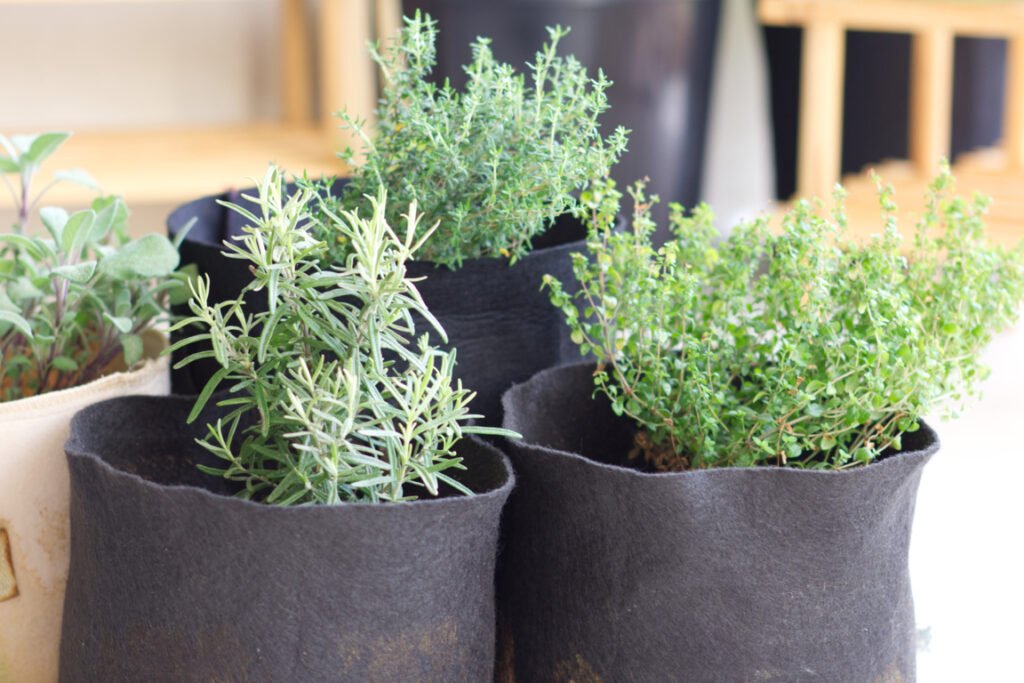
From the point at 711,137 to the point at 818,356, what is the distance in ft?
5.92

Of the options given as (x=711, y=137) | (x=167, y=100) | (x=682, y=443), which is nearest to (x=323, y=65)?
(x=167, y=100)

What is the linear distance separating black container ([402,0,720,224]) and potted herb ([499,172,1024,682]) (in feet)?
3.66

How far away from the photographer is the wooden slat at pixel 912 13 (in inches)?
56.7

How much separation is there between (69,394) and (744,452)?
0.88ft

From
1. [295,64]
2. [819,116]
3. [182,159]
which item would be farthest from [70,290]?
[295,64]

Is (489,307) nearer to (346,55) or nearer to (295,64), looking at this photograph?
(346,55)

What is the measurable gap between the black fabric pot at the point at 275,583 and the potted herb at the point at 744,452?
4cm

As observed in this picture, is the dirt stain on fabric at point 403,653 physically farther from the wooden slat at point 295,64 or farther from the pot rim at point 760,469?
the wooden slat at point 295,64

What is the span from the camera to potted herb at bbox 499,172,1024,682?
0.41m

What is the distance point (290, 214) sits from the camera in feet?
1.30

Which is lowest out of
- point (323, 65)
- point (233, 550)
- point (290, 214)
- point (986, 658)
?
point (986, 658)

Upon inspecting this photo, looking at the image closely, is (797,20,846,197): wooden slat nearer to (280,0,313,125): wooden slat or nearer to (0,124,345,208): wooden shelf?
(0,124,345,208): wooden shelf

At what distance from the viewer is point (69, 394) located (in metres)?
0.47

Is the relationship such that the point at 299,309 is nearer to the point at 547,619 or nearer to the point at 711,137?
the point at 547,619
